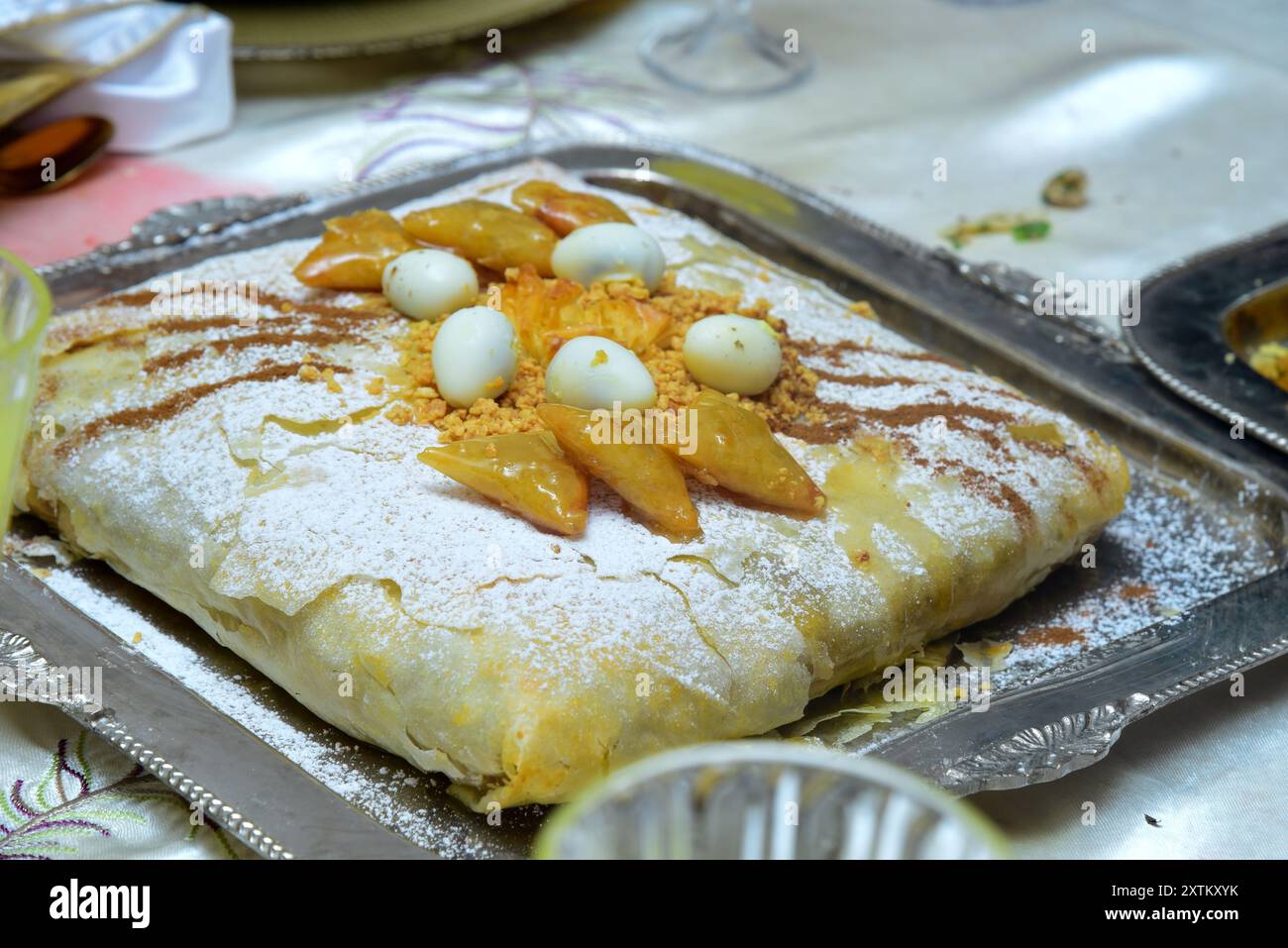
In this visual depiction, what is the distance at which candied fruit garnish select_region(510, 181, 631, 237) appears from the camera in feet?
5.72

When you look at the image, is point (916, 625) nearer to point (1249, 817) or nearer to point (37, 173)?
point (1249, 817)

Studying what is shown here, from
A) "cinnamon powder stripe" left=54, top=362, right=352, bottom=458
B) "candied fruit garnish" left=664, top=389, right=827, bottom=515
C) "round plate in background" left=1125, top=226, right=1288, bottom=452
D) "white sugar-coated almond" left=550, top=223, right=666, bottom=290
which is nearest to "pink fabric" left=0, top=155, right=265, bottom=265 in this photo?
"cinnamon powder stripe" left=54, top=362, right=352, bottom=458

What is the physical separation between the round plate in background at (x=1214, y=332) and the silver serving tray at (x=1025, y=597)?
29 mm

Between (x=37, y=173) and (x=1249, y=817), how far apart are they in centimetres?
211

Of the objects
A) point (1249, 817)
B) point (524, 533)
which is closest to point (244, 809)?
point (524, 533)

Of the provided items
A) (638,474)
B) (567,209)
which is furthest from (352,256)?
(638,474)

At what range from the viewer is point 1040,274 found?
92.3 inches

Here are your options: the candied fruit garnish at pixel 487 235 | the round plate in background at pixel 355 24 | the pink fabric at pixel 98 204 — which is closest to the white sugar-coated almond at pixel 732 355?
the candied fruit garnish at pixel 487 235

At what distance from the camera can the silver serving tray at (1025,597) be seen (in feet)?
4.15

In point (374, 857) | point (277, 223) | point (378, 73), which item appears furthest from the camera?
point (378, 73)

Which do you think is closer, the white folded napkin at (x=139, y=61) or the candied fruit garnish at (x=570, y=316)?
the candied fruit garnish at (x=570, y=316)

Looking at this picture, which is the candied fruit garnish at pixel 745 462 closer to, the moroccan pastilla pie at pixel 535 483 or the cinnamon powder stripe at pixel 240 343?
the moroccan pastilla pie at pixel 535 483

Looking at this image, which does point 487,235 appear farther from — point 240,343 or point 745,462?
point 745,462

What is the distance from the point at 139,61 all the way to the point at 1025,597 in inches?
73.8
